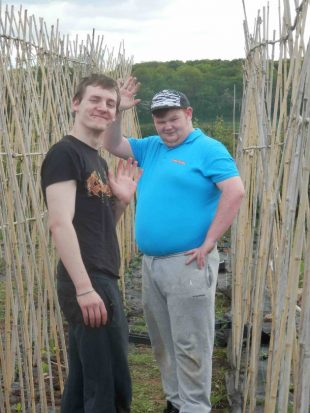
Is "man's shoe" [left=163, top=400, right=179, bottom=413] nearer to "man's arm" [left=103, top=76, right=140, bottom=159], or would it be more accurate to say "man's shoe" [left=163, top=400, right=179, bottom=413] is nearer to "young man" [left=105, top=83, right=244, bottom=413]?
"young man" [left=105, top=83, right=244, bottom=413]

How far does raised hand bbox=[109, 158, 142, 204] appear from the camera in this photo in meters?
2.46

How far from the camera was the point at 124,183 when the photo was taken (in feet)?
8.26

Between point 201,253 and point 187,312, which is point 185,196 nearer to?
point 201,253

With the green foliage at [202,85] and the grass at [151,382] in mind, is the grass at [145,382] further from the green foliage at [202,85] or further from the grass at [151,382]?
the green foliage at [202,85]

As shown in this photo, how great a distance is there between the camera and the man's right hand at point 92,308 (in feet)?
7.18

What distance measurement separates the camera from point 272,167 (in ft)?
7.98

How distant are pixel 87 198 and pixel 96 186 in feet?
0.18

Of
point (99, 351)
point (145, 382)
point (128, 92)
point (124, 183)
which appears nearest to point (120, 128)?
point (128, 92)

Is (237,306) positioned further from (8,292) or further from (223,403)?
(8,292)

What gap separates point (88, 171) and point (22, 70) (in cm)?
127

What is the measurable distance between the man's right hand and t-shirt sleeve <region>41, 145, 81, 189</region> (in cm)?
38

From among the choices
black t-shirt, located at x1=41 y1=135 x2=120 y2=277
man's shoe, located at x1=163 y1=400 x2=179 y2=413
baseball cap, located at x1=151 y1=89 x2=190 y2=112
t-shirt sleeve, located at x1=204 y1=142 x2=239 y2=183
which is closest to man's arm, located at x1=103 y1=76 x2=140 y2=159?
baseball cap, located at x1=151 y1=89 x2=190 y2=112

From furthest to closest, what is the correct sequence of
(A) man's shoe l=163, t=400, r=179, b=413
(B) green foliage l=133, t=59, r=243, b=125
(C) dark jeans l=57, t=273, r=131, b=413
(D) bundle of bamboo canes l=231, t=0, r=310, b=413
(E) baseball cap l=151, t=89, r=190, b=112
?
(B) green foliage l=133, t=59, r=243, b=125
(A) man's shoe l=163, t=400, r=179, b=413
(E) baseball cap l=151, t=89, r=190, b=112
(C) dark jeans l=57, t=273, r=131, b=413
(D) bundle of bamboo canes l=231, t=0, r=310, b=413

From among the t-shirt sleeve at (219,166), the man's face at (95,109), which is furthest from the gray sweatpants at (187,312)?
the man's face at (95,109)
